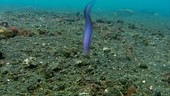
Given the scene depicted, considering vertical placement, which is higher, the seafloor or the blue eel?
the blue eel

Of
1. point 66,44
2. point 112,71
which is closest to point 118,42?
point 66,44

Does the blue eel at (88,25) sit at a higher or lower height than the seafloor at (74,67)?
higher

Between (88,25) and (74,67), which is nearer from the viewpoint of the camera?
(88,25)

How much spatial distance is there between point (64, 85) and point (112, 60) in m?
2.28

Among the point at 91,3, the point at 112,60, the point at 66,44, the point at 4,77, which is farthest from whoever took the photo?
the point at 66,44

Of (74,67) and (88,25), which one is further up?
(88,25)

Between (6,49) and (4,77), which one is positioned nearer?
(4,77)

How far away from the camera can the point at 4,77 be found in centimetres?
656

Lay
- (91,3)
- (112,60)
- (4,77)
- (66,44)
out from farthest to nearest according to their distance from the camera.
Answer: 1. (66,44)
2. (112,60)
3. (4,77)
4. (91,3)

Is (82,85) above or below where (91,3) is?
below

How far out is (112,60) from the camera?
26.6 ft

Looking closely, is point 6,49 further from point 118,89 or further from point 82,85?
point 118,89

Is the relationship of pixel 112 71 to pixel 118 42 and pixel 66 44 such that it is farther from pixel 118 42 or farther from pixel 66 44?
pixel 118 42

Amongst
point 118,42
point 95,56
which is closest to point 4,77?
point 95,56
